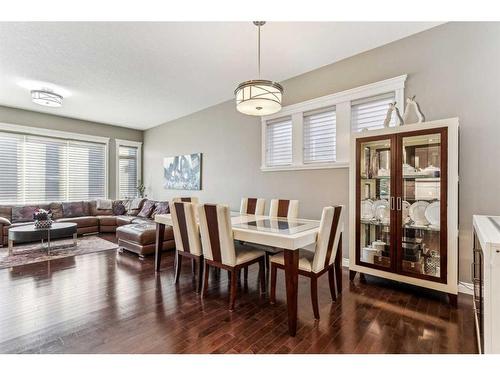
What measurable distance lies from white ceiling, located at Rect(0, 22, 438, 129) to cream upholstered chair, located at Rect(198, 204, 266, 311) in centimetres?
204

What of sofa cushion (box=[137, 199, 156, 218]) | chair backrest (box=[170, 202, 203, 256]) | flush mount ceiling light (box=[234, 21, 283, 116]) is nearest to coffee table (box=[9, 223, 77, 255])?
sofa cushion (box=[137, 199, 156, 218])

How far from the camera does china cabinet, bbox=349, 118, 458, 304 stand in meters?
2.40

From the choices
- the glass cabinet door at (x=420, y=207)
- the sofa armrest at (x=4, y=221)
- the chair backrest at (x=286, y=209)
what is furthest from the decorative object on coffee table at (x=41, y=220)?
the glass cabinet door at (x=420, y=207)

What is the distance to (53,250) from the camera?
14.3ft

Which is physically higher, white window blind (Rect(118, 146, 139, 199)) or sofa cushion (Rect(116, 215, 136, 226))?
white window blind (Rect(118, 146, 139, 199))

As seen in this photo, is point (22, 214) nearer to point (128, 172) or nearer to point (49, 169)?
point (49, 169)

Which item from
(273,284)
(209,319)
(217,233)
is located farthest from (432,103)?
(209,319)

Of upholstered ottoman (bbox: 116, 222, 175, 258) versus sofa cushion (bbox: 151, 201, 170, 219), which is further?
sofa cushion (bbox: 151, 201, 170, 219)

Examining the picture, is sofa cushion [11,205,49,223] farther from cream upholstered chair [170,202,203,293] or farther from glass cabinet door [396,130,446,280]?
glass cabinet door [396,130,446,280]

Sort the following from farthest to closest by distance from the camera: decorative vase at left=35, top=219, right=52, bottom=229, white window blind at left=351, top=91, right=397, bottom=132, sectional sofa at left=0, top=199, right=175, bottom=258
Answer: decorative vase at left=35, top=219, right=52, bottom=229 < sectional sofa at left=0, top=199, right=175, bottom=258 < white window blind at left=351, top=91, right=397, bottom=132

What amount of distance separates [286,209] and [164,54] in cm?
262

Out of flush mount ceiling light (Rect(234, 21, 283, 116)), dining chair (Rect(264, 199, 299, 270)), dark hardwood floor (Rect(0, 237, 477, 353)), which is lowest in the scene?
dark hardwood floor (Rect(0, 237, 477, 353))

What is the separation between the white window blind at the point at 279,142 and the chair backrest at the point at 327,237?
1912 mm

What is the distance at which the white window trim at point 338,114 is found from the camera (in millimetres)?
3059
